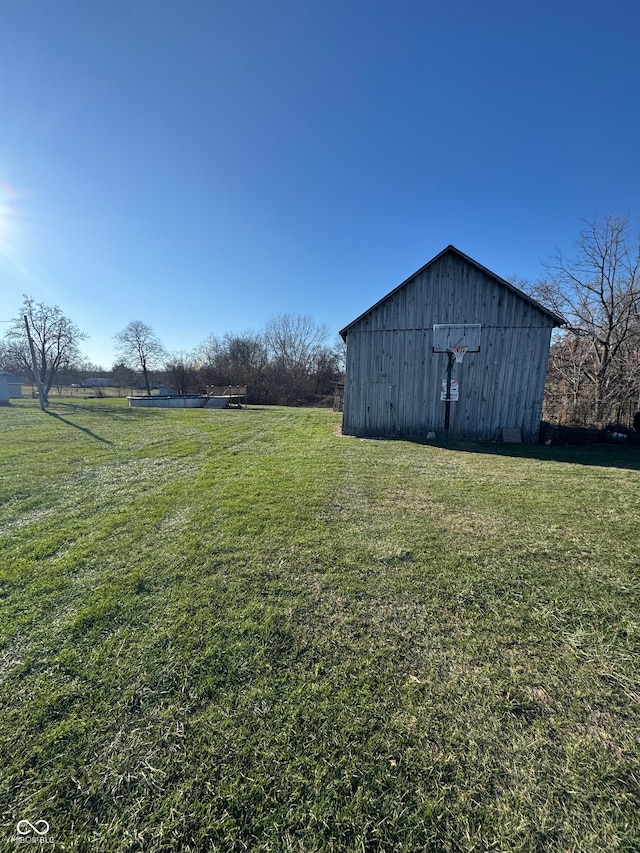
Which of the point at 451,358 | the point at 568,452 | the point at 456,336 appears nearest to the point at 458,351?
the point at 451,358

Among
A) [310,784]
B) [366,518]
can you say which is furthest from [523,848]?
[366,518]

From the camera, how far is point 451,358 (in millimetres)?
10016

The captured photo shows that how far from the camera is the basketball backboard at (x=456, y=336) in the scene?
10.2 meters

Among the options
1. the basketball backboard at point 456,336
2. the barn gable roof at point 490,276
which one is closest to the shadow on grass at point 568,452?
the basketball backboard at point 456,336

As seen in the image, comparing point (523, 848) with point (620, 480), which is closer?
point (523, 848)

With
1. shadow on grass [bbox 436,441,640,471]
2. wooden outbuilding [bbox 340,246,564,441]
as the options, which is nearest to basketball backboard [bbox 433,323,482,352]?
wooden outbuilding [bbox 340,246,564,441]

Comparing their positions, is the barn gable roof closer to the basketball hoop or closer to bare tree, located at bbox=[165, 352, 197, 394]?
the basketball hoop

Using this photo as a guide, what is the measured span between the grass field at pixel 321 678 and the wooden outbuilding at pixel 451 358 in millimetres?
6550

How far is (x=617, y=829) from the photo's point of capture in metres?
1.32

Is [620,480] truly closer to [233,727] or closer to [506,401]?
[506,401]

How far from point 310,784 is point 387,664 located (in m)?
0.82

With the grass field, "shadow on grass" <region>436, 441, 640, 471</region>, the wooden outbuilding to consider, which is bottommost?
the grass field

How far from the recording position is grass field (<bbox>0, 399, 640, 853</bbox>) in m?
1.36

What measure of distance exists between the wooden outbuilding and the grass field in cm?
655
